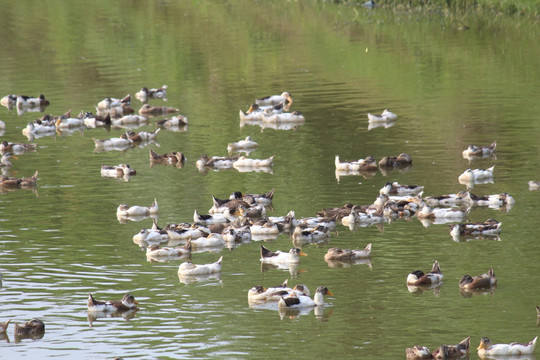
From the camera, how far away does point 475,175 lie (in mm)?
32469

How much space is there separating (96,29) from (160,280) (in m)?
51.6

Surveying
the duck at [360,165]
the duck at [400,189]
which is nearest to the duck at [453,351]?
the duck at [400,189]

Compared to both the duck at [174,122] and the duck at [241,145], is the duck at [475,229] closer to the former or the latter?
the duck at [241,145]

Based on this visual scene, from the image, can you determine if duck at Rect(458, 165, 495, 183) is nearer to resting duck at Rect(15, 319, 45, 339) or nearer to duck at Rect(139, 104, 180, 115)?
resting duck at Rect(15, 319, 45, 339)

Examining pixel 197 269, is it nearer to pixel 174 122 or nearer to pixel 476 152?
pixel 476 152

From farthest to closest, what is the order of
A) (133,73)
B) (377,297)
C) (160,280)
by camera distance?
(133,73), (160,280), (377,297)

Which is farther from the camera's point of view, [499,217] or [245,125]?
[245,125]

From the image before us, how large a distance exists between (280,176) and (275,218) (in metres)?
6.09

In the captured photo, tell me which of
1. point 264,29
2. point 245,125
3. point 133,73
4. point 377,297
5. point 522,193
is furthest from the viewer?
point 264,29

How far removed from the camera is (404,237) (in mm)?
26641

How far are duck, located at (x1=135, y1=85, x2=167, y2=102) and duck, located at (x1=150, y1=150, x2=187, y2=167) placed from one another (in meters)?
13.7

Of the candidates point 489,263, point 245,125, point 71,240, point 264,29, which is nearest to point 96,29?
point 264,29

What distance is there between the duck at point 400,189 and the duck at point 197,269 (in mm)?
8057

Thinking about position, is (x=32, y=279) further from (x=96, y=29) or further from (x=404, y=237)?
(x=96, y=29)
